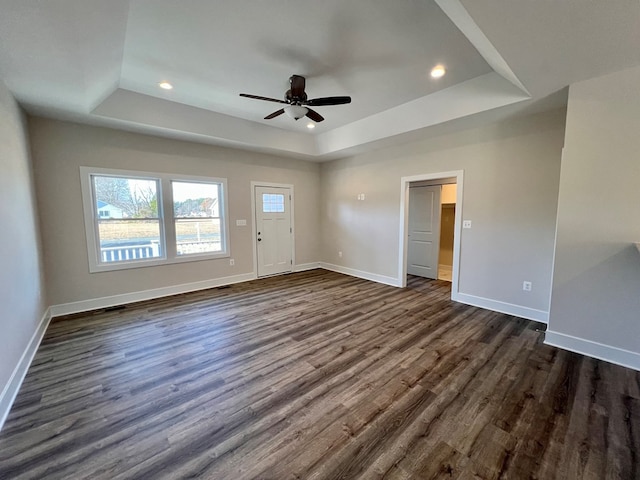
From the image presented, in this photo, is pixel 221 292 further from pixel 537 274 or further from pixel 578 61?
pixel 578 61

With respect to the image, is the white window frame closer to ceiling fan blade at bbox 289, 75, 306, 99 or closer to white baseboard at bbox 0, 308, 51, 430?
white baseboard at bbox 0, 308, 51, 430

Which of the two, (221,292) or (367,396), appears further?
(221,292)

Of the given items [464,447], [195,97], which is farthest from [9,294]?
[464,447]

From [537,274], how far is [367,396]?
3000mm

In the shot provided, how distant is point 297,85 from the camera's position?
300 centimetres

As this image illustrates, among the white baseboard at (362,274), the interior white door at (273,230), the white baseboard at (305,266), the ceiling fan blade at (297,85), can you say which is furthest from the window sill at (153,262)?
the ceiling fan blade at (297,85)

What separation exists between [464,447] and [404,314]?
2130 millimetres

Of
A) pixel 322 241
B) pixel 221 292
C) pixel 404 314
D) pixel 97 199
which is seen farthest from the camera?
pixel 322 241

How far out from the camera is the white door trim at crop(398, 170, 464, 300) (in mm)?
4156

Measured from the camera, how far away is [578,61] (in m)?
2.22

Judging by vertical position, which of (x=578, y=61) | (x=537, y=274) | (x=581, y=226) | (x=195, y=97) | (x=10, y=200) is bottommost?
(x=537, y=274)

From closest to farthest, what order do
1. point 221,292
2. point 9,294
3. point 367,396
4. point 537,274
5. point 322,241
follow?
point 367,396, point 9,294, point 537,274, point 221,292, point 322,241

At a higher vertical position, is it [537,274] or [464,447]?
[537,274]

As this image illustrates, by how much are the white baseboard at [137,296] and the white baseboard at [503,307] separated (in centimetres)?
419
